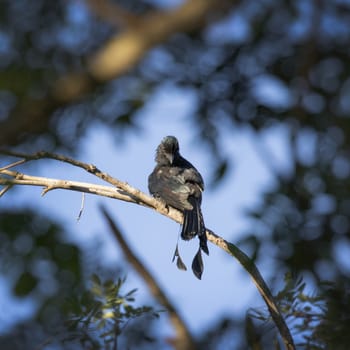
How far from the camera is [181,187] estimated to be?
686 cm

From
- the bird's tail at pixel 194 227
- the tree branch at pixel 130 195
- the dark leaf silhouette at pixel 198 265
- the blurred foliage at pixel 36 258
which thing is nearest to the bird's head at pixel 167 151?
the tree branch at pixel 130 195

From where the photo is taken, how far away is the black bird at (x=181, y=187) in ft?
19.5

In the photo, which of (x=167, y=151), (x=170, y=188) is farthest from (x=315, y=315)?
(x=167, y=151)

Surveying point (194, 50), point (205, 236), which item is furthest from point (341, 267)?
point (205, 236)

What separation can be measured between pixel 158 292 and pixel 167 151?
559 cm

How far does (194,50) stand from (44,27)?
609mm

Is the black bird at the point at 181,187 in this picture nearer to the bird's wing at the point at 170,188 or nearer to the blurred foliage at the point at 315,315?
the bird's wing at the point at 170,188

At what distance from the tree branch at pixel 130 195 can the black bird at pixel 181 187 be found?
0.11 metres

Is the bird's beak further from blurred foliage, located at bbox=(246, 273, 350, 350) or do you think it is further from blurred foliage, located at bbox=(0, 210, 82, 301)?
blurred foliage, located at bbox=(0, 210, 82, 301)

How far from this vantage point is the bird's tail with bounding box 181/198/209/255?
5902 millimetres

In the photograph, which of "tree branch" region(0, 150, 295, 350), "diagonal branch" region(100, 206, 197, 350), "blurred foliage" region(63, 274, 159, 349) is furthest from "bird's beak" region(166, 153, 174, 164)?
"diagonal branch" region(100, 206, 197, 350)

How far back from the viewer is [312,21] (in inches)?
86.0

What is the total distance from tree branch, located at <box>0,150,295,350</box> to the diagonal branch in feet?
1.19

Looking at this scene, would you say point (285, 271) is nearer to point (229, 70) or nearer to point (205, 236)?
point (229, 70)
